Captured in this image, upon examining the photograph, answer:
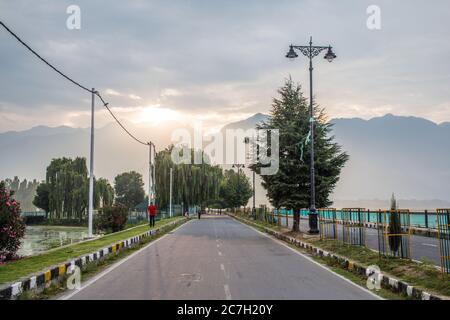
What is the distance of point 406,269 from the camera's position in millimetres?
12172

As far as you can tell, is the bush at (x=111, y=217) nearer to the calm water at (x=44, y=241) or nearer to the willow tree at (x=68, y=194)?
the calm water at (x=44, y=241)

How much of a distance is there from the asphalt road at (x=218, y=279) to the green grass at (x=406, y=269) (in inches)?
46.7

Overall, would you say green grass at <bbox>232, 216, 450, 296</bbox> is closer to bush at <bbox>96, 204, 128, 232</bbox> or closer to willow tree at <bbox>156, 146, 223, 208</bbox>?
bush at <bbox>96, 204, 128, 232</bbox>

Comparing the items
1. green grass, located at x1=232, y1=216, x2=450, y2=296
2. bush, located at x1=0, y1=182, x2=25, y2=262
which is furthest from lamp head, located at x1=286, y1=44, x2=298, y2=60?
bush, located at x1=0, y1=182, x2=25, y2=262

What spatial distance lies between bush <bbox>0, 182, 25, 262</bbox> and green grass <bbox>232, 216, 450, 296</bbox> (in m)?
12.9

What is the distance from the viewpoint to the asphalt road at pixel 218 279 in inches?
382

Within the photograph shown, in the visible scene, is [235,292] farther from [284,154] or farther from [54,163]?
[54,163]

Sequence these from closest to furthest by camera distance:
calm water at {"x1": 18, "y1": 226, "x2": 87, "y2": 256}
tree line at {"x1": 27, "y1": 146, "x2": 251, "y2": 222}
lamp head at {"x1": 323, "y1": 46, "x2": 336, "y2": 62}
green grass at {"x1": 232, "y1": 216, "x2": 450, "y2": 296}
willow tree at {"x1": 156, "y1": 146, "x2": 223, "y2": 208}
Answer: green grass at {"x1": 232, "y1": 216, "x2": 450, "y2": 296} → lamp head at {"x1": 323, "y1": 46, "x2": 336, "y2": 62} → calm water at {"x1": 18, "y1": 226, "x2": 87, "y2": 256} → willow tree at {"x1": 156, "y1": 146, "x2": 223, "y2": 208} → tree line at {"x1": 27, "y1": 146, "x2": 251, "y2": 222}

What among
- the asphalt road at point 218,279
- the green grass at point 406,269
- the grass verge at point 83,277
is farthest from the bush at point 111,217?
the green grass at point 406,269

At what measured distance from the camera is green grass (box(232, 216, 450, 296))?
1002 centimetres

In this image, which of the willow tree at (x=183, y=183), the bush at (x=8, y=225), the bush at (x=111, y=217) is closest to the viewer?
the bush at (x=8, y=225)
